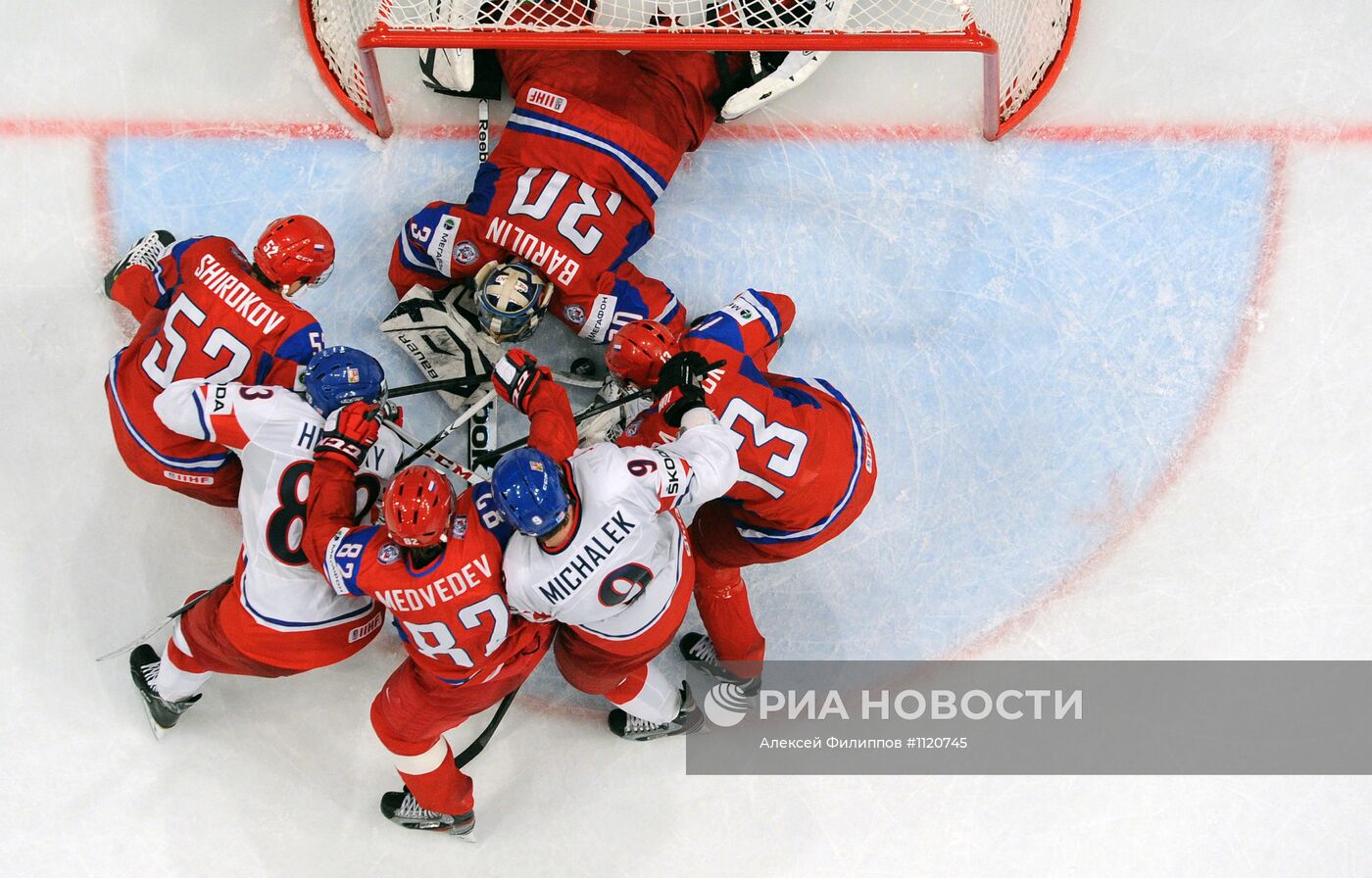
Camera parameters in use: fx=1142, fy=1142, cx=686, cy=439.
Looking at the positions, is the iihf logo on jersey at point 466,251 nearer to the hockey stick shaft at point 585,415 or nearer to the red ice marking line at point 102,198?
the hockey stick shaft at point 585,415

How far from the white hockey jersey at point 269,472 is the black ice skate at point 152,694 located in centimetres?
91

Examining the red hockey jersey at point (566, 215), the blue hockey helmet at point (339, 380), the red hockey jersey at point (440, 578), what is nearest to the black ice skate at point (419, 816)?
the red hockey jersey at point (440, 578)

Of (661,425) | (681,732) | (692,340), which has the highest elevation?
(692,340)

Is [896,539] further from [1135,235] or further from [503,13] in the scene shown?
[503,13]

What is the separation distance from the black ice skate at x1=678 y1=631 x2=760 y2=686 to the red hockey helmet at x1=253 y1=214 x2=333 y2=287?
188 cm

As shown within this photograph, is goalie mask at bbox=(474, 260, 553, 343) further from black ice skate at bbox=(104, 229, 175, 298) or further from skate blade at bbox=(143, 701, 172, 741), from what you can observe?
skate blade at bbox=(143, 701, 172, 741)

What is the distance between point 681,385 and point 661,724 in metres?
1.39

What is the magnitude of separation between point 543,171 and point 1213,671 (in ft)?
10.2

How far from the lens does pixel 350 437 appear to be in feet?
11.0

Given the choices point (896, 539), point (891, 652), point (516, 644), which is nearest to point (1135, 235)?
point (896, 539)

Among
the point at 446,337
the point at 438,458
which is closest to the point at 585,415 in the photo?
the point at 438,458

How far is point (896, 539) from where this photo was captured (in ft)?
14.3

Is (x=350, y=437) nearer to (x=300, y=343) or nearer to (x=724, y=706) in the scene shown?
(x=300, y=343)

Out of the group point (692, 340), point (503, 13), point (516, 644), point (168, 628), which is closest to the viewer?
point (516, 644)
